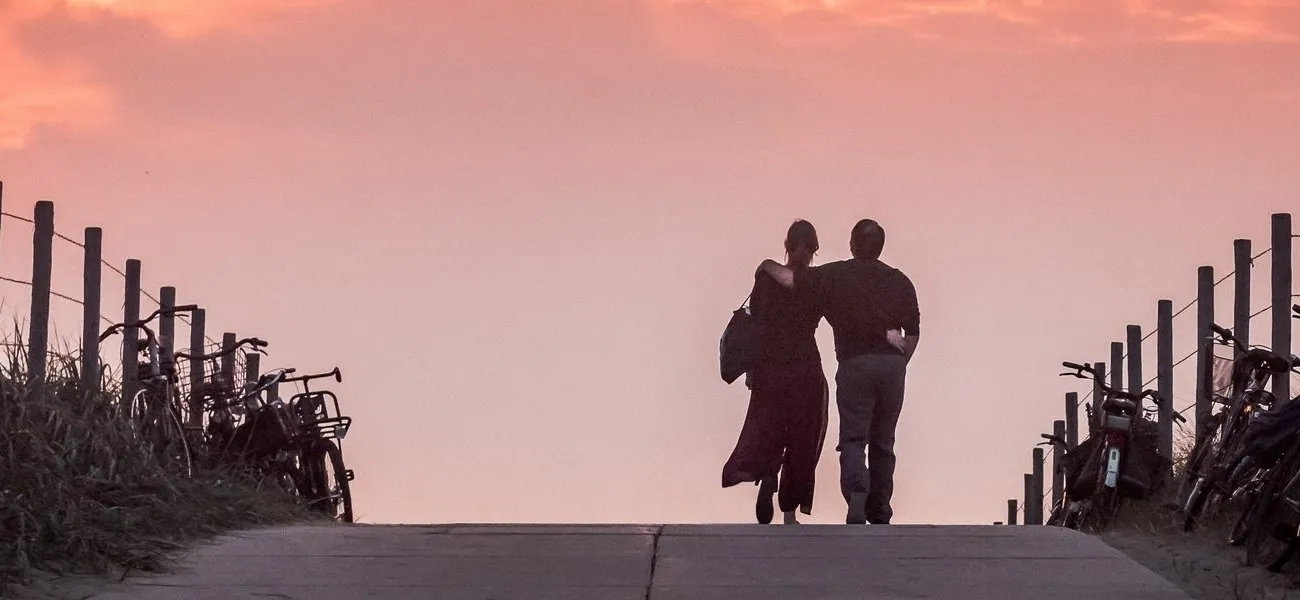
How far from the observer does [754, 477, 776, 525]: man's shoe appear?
14.0 meters

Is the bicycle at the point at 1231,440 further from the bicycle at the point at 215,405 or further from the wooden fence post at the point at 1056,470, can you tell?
the wooden fence post at the point at 1056,470

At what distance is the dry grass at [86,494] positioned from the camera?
31.2 feet

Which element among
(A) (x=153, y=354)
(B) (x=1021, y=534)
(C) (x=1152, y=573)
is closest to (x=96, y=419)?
(A) (x=153, y=354)

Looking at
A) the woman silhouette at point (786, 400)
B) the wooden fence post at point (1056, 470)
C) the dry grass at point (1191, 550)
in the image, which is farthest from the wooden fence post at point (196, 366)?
the wooden fence post at point (1056, 470)

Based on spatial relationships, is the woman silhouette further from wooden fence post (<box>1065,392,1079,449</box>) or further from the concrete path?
wooden fence post (<box>1065,392,1079,449</box>)

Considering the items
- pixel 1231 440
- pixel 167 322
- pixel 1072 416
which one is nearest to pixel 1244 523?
pixel 1231 440

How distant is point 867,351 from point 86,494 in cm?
450

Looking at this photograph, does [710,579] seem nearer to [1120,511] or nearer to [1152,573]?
[1152,573]

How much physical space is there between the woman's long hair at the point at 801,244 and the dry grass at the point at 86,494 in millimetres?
3192

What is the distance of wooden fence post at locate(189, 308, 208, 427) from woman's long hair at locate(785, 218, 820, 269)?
3.71m

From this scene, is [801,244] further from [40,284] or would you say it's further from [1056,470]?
[1056,470]

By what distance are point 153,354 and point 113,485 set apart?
296 centimetres

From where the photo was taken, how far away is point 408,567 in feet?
→ 31.8

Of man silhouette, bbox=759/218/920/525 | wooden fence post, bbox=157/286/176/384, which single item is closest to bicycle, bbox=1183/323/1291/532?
man silhouette, bbox=759/218/920/525
